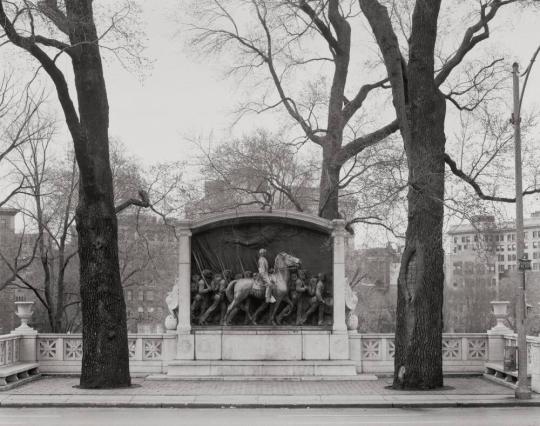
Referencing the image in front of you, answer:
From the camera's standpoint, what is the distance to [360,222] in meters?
35.8

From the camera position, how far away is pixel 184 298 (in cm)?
2589

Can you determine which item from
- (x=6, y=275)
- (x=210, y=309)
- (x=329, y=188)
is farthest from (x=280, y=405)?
(x=6, y=275)

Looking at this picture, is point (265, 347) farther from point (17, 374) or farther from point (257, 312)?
point (17, 374)

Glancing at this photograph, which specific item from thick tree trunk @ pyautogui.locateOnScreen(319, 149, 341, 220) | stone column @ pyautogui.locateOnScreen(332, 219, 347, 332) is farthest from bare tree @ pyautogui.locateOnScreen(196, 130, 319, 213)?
stone column @ pyautogui.locateOnScreen(332, 219, 347, 332)

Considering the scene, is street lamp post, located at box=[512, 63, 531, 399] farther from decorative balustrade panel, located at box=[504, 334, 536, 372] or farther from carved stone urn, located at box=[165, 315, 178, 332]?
carved stone urn, located at box=[165, 315, 178, 332]

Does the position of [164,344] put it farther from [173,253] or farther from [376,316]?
[376,316]

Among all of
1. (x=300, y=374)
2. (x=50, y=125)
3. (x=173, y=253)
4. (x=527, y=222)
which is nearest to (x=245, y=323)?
(x=300, y=374)

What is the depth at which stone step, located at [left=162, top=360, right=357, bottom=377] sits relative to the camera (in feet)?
82.5

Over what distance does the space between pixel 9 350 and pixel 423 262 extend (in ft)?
36.7

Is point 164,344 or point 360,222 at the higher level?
point 360,222

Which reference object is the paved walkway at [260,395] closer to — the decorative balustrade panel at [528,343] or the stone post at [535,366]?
the stone post at [535,366]

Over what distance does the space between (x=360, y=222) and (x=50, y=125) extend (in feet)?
49.3

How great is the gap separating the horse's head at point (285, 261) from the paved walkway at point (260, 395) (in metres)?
3.21

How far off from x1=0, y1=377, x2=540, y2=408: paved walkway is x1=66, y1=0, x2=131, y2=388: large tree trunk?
0.79 m
